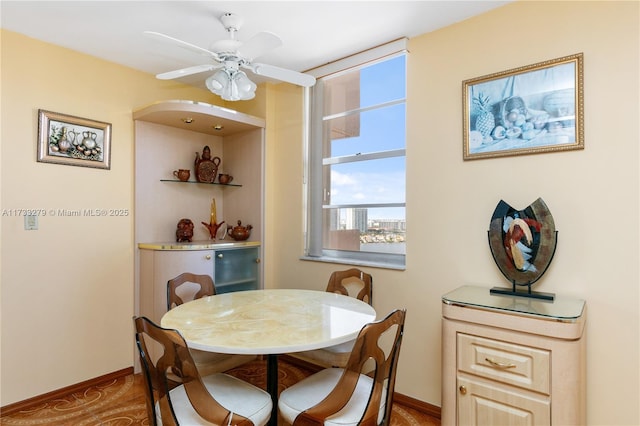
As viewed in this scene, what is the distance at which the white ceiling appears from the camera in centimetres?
215

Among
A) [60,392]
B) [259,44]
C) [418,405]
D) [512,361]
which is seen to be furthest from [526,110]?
[60,392]

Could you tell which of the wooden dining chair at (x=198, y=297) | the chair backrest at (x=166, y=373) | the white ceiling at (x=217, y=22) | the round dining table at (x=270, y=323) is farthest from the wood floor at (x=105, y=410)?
the white ceiling at (x=217, y=22)

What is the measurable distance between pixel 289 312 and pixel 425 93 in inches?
67.5

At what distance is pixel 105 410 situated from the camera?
2.42 meters

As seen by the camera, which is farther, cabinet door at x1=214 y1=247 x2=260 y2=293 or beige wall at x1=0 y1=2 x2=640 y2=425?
cabinet door at x1=214 y1=247 x2=260 y2=293

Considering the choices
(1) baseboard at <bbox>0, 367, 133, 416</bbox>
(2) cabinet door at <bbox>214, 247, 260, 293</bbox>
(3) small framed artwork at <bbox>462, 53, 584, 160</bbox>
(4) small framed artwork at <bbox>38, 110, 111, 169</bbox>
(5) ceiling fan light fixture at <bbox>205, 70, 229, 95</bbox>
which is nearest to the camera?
(3) small framed artwork at <bbox>462, 53, 584, 160</bbox>

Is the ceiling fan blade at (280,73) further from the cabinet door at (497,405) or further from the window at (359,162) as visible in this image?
the cabinet door at (497,405)

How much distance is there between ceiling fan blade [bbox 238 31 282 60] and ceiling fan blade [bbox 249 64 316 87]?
14 centimetres

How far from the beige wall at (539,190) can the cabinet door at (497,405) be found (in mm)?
474

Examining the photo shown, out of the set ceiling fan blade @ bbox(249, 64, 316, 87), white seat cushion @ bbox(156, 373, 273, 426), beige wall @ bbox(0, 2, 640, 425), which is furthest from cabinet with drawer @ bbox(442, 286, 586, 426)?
ceiling fan blade @ bbox(249, 64, 316, 87)

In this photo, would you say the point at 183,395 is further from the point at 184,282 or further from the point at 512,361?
the point at 512,361

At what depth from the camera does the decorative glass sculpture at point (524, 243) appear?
197cm

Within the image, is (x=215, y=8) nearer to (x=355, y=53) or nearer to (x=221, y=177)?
(x=355, y=53)

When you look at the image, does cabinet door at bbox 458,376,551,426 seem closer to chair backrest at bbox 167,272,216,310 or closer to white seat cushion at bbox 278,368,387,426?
white seat cushion at bbox 278,368,387,426
